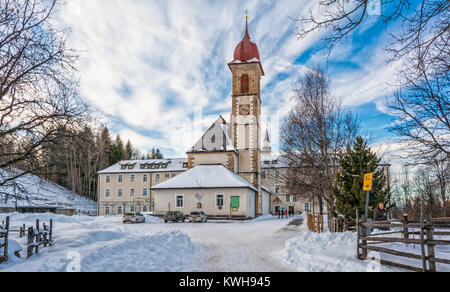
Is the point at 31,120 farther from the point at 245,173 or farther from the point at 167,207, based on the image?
the point at 245,173

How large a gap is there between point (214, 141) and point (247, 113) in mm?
5901

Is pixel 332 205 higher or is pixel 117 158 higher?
pixel 117 158

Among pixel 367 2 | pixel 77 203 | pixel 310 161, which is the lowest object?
pixel 77 203

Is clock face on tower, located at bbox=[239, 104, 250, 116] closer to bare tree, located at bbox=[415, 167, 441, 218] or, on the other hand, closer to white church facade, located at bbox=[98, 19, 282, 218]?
white church facade, located at bbox=[98, 19, 282, 218]

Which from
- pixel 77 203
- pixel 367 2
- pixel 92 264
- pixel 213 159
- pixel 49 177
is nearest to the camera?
pixel 367 2

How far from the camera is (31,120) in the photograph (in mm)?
9711

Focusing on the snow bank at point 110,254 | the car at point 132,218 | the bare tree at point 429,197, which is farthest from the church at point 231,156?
the snow bank at point 110,254

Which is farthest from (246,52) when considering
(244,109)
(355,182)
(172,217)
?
(355,182)

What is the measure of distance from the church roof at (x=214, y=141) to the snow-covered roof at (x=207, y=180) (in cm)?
317

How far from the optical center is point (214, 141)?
46.2 metres

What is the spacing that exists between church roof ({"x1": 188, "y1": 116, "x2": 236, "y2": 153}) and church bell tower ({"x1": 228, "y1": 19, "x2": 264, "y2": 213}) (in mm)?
1548

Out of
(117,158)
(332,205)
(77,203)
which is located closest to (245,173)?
(332,205)

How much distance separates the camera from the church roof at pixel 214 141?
45.3 metres
